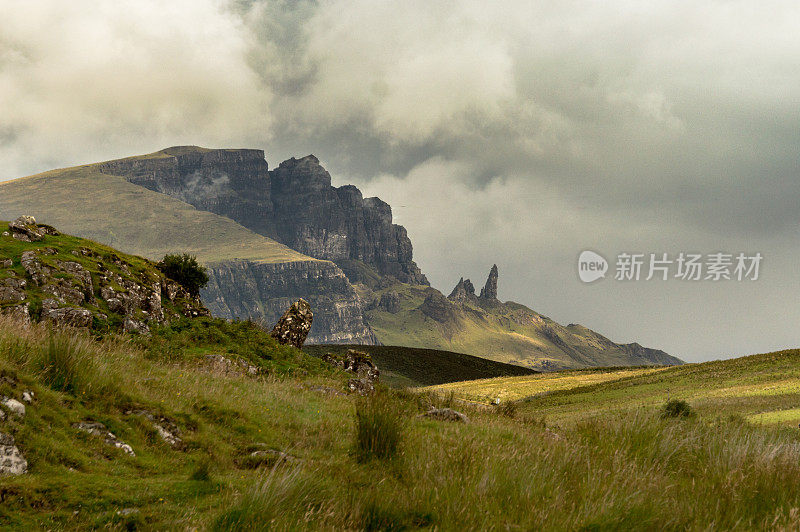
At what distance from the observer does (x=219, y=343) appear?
87.7 ft

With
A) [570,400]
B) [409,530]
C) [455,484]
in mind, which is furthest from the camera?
[570,400]

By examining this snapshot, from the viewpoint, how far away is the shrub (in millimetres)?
34719

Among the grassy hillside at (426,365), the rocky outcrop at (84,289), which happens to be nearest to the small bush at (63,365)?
the rocky outcrop at (84,289)

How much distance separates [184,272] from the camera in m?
34.9

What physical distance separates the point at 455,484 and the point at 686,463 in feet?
15.8

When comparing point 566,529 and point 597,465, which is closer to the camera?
point 566,529

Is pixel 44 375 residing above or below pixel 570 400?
above

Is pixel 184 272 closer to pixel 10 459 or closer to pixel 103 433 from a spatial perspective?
pixel 103 433

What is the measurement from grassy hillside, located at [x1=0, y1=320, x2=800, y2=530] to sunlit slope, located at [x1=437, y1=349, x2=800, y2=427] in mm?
10247

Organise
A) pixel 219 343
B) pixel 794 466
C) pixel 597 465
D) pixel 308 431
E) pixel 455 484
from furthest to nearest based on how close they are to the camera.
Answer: pixel 219 343 < pixel 308 431 < pixel 597 465 < pixel 794 466 < pixel 455 484

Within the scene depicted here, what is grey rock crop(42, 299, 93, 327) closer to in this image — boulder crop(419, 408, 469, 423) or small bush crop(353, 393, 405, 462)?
boulder crop(419, 408, 469, 423)

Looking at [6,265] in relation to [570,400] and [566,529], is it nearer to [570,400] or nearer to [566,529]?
[566,529]

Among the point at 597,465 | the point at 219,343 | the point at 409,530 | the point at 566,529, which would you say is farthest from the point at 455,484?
the point at 219,343

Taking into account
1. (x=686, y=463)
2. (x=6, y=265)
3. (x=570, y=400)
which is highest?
(x=6, y=265)
